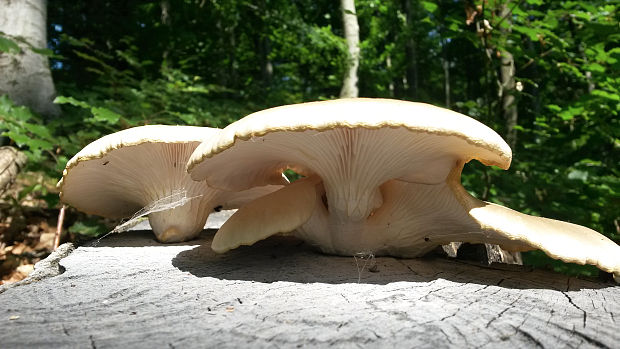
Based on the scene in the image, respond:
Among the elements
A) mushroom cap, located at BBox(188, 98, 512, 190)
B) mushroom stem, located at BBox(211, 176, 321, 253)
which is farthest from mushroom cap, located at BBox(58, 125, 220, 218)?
mushroom stem, located at BBox(211, 176, 321, 253)

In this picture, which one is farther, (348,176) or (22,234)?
(22,234)

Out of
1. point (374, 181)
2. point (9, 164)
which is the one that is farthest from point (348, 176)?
point (9, 164)

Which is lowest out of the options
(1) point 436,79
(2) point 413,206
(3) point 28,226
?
(3) point 28,226

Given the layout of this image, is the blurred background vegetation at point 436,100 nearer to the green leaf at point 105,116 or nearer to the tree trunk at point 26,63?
the green leaf at point 105,116

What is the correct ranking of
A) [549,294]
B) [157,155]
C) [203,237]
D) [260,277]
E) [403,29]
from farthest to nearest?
[403,29], [203,237], [157,155], [260,277], [549,294]

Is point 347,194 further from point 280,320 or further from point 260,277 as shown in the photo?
point 280,320

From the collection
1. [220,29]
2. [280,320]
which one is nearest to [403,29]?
[220,29]

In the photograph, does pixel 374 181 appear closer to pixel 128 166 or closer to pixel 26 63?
pixel 128 166

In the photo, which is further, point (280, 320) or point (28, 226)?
point (28, 226)

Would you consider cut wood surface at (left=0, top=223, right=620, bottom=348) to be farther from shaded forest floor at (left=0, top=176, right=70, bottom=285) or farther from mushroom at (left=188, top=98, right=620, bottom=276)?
shaded forest floor at (left=0, top=176, right=70, bottom=285)
